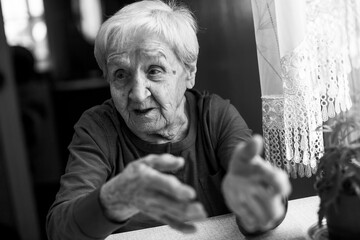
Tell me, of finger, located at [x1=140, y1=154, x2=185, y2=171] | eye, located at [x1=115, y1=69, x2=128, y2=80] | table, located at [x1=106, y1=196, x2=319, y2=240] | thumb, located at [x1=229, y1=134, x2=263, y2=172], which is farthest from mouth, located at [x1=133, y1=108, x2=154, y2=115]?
thumb, located at [x1=229, y1=134, x2=263, y2=172]

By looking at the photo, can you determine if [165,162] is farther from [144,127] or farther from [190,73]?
[190,73]

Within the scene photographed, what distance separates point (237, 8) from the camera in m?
1.66

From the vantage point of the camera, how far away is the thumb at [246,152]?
624 mm

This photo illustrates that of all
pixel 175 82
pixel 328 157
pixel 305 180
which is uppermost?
pixel 175 82

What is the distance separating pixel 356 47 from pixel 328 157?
0.28m

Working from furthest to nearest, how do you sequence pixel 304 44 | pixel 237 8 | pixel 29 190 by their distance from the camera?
pixel 29 190 < pixel 237 8 < pixel 304 44

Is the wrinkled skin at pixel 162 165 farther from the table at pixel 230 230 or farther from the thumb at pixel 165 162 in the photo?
the table at pixel 230 230

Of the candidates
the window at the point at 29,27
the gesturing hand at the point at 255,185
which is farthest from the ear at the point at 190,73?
the window at the point at 29,27

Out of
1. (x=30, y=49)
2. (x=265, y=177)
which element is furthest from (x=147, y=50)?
(x=30, y=49)

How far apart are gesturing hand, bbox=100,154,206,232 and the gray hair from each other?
0.53 metres

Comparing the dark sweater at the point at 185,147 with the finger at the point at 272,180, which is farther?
the dark sweater at the point at 185,147

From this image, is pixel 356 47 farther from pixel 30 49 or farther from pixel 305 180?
pixel 30 49

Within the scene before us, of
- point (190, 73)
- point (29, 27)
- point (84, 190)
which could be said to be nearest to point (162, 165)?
point (84, 190)

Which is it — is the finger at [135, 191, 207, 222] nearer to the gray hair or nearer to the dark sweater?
the dark sweater
